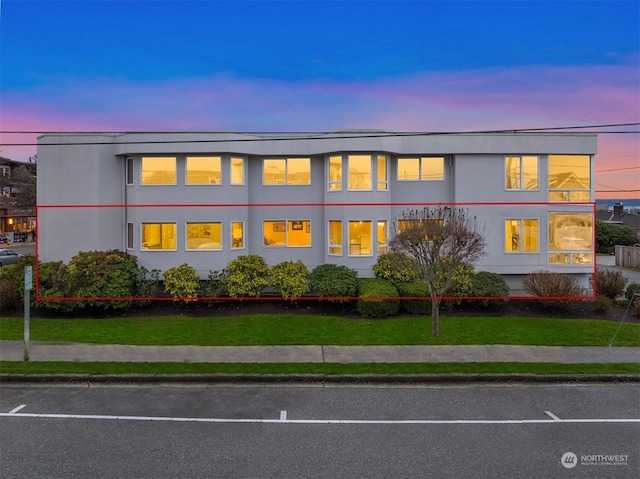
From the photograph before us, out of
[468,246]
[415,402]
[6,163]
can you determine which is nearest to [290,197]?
[468,246]

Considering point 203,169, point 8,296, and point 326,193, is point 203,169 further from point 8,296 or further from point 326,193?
point 8,296

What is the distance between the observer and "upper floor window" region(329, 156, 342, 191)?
17.6 m

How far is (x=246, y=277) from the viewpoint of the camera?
1525 centimetres

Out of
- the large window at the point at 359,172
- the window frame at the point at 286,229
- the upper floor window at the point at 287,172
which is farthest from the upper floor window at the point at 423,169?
the window frame at the point at 286,229

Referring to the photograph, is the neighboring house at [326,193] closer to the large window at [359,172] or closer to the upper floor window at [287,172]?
the large window at [359,172]

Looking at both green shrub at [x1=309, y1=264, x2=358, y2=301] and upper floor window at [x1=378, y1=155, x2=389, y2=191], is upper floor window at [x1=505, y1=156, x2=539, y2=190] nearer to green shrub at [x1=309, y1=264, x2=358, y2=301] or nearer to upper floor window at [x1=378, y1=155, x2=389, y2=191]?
upper floor window at [x1=378, y1=155, x2=389, y2=191]

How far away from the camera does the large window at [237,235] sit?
17500mm

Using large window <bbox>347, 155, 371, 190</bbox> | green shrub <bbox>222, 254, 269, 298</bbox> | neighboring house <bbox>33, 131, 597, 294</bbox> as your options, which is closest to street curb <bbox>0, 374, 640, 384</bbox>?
green shrub <bbox>222, 254, 269, 298</bbox>

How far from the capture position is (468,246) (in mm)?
11961

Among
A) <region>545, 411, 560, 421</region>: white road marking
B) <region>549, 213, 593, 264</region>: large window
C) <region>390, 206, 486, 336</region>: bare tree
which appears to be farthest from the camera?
<region>549, 213, 593, 264</region>: large window

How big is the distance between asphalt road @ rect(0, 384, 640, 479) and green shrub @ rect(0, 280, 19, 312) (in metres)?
7.69

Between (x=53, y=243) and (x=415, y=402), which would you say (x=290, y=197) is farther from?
(x=415, y=402)

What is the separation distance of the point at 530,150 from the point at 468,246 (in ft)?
27.3

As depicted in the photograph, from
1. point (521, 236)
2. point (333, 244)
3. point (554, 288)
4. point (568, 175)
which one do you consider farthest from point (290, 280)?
point (568, 175)
